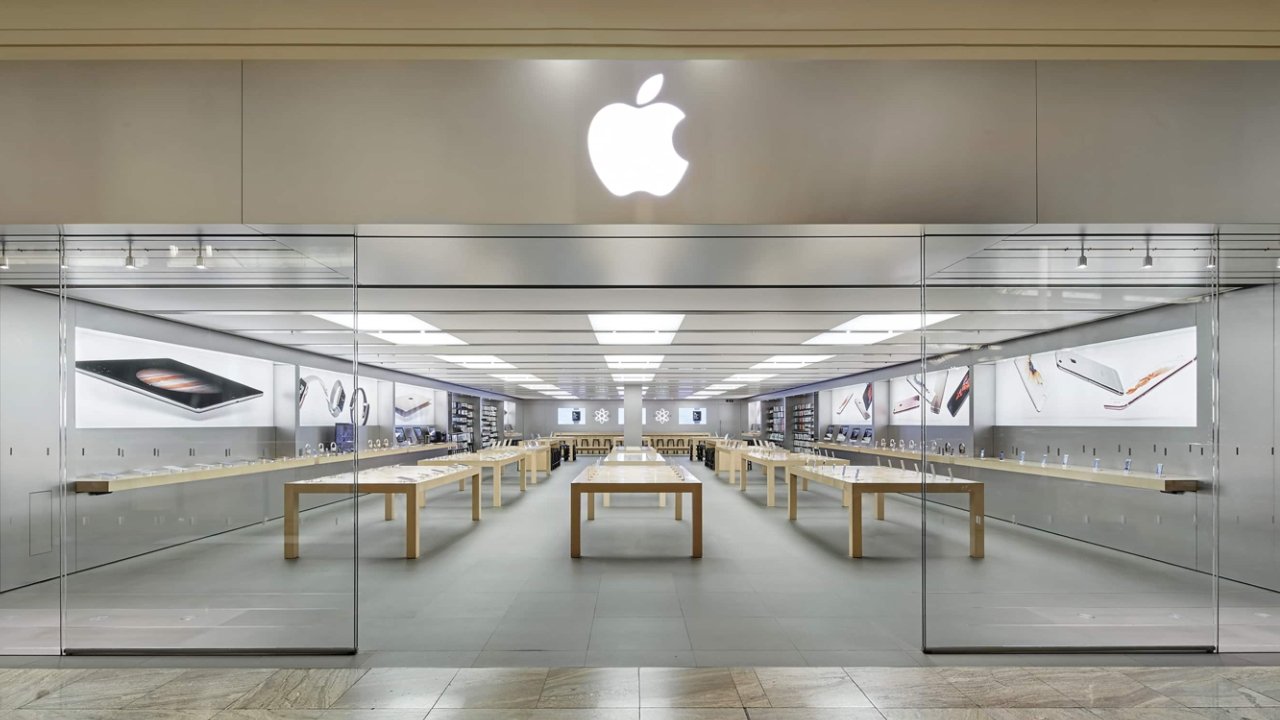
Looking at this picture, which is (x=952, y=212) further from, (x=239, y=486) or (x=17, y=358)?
(x=17, y=358)

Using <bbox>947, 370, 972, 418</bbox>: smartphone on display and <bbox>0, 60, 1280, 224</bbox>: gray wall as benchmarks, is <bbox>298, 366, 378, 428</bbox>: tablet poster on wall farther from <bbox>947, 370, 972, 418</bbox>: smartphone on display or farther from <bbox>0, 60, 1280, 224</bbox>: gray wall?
<bbox>947, 370, 972, 418</bbox>: smartphone on display

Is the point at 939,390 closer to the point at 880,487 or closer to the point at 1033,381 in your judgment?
the point at 1033,381

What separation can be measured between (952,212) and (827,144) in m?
0.76

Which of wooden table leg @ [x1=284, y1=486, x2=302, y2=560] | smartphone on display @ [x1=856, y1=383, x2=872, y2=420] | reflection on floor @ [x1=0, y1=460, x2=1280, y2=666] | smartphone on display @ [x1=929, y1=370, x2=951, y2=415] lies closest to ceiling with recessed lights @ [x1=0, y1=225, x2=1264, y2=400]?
smartphone on display @ [x1=929, y1=370, x2=951, y2=415]

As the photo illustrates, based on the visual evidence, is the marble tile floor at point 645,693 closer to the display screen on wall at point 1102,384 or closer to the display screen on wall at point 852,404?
the display screen on wall at point 1102,384

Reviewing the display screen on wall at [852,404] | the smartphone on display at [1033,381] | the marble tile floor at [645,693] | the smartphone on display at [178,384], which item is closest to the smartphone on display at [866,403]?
the display screen on wall at [852,404]

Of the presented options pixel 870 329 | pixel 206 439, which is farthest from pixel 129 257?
pixel 870 329

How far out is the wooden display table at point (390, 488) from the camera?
454 centimetres

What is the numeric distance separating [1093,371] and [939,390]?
1.22 meters

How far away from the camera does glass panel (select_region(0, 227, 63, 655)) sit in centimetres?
502

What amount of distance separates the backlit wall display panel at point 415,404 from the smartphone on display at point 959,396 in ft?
33.9

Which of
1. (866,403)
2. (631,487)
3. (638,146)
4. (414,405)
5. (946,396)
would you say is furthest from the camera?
(866,403)

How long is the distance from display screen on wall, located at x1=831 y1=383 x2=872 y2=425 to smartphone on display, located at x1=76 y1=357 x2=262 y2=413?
12650 mm

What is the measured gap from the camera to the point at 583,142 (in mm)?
3281
